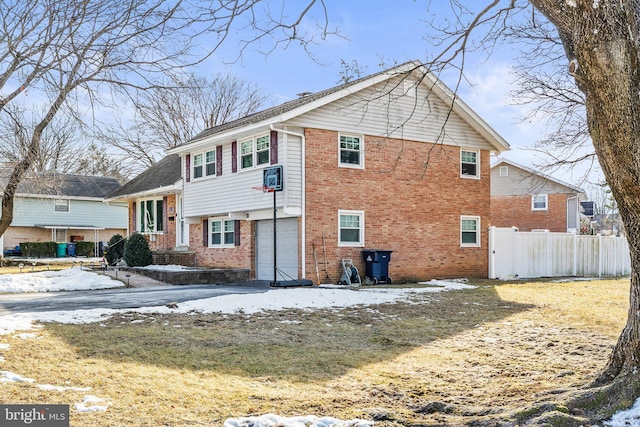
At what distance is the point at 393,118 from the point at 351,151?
7.16ft

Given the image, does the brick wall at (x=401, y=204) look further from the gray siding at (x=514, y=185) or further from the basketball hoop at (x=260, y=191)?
the gray siding at (x=514, y=185)

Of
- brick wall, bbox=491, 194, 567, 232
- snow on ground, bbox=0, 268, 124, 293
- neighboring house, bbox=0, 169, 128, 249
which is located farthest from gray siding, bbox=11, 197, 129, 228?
brick wall, bbox=491, 194, 567, 232

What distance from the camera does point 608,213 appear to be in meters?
67.5

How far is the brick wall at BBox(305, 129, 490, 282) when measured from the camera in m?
18.6

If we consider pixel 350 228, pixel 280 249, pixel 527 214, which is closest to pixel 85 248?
pixel 280 249

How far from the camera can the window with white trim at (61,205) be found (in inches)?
1636

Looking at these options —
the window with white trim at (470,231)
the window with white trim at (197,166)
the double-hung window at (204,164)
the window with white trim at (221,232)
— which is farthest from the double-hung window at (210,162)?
the window with white trim at (470,231)

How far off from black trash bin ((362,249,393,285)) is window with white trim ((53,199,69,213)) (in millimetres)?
29787

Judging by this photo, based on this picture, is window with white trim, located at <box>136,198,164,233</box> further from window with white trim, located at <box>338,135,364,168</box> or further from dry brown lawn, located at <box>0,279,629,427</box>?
dry brown lawn, located at <box>0,279,629,427</box>

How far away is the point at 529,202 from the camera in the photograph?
3728cm

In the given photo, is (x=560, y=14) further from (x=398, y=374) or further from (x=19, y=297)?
(x=19, y=297)

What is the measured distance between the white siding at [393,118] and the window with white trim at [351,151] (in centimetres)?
30

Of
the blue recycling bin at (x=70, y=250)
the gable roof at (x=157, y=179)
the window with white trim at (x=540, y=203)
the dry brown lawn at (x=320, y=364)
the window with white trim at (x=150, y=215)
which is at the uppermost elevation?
the gable roof at (x=157, y=179)

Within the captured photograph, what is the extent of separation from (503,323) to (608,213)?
63.7 m
